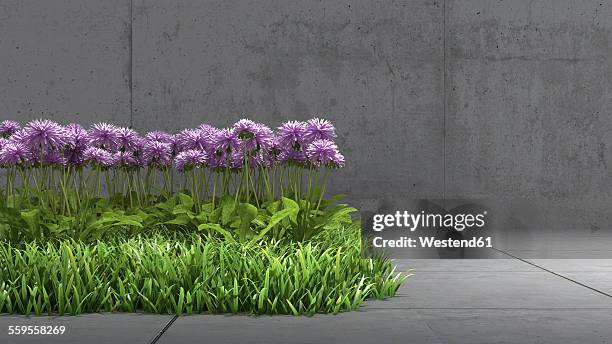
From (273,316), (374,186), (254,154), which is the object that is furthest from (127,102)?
(273,316)

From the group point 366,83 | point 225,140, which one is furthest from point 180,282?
point 366,83

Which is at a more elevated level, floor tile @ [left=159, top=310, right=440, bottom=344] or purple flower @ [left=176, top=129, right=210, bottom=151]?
purple flower @ [left=176, top=129, right=210, bottom=151]

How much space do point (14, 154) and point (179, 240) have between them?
4.05ft

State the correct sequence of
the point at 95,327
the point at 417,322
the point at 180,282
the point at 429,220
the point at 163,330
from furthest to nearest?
1. the point at 429,220
2. the point at 180,282
3. the point at 417,322
4. the point at 95,327
5. the point at 163,330

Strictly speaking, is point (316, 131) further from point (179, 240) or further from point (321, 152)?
point (179, 240)

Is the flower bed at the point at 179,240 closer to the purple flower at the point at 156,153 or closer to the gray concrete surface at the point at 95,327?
the purple flower at the point at 156,153

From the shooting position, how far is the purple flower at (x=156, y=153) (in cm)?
674

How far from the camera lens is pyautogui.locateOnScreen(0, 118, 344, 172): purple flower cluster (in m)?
5.96

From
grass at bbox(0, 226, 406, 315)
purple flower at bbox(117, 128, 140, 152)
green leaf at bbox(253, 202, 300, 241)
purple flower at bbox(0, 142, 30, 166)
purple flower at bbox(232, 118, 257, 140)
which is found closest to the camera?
grass at bbox(0, 226, 406, 315)

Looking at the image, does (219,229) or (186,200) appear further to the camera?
(186,200)

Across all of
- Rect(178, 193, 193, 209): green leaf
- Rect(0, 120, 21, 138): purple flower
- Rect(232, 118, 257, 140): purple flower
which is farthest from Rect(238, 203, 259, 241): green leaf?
Rect(0, 120, 21, 138): purple flower

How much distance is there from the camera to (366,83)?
10.2 m

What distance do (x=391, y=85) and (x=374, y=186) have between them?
117cm

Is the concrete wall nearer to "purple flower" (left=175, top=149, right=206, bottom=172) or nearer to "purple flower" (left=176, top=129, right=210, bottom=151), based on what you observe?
"purple flower" (left=176, top=129, right=210, bottom=151)
